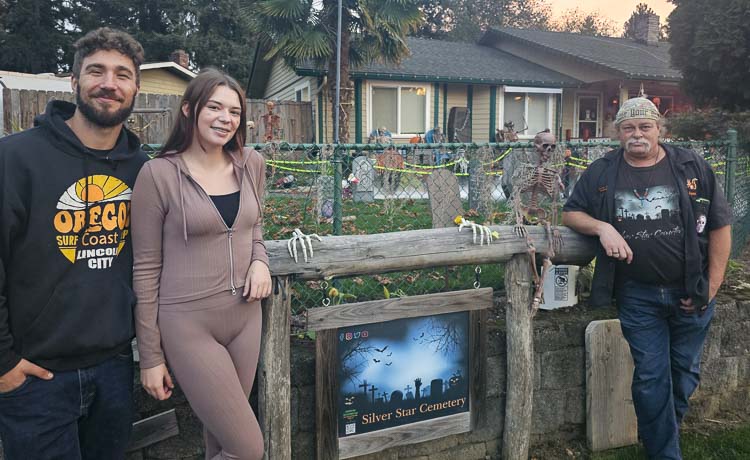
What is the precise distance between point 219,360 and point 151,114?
44.1 feet

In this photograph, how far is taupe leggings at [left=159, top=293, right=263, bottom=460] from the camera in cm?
217

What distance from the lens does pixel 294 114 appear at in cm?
1694

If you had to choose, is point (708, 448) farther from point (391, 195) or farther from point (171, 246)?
point (171, 246)

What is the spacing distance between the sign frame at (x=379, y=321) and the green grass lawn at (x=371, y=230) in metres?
1.30

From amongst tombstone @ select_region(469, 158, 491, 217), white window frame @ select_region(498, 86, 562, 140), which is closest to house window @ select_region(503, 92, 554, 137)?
white window frame @ select_region(498, 86, 562, 140)

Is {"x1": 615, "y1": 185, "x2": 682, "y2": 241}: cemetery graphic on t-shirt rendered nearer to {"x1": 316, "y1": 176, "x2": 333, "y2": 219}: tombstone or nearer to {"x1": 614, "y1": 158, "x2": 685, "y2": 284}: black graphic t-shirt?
{"x1": 614, "y1": 158, "x2": 685, "y2": 284}: black graphic t-shirt

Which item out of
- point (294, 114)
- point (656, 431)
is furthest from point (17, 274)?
point (294, 114)

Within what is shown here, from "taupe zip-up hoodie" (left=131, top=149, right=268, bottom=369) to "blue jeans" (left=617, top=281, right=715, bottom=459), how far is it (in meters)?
2.17

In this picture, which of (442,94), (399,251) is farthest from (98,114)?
(442,94)

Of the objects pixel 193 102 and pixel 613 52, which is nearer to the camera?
pixel 193 102

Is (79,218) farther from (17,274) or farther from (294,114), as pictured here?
(294,114)

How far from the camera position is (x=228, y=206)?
2.26m

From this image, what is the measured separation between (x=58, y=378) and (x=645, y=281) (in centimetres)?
277

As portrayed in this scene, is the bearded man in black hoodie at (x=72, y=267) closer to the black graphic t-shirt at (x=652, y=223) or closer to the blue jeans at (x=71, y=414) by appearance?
the blue jeans at (x=71, y=414)
